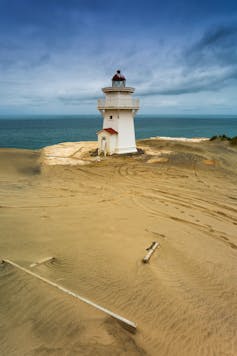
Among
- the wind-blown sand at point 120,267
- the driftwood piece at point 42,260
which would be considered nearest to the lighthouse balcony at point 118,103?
the wind-blown sand at point 120,267

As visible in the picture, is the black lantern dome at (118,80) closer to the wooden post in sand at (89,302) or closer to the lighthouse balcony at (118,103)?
the lighthouse balcony at (118,103)

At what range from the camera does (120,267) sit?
5059mm

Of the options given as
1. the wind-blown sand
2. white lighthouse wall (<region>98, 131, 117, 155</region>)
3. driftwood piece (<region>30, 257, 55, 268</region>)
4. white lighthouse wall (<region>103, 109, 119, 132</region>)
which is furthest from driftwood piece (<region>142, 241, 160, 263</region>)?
white lighthouse wall (<region>103, 109, 119, 132</region>)

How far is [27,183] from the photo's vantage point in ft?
39.4

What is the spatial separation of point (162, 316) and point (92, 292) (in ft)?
3.98

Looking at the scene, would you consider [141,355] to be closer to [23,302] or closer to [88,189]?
[23,302]

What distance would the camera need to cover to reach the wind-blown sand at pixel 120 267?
3.33 meters

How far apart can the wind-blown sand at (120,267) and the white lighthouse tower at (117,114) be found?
Answer: 6.42 meters

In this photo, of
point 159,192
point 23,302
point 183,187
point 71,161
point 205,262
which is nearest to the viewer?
point 23,302

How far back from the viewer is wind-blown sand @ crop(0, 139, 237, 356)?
3330mm

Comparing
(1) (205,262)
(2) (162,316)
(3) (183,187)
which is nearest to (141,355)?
(2) (162,316)

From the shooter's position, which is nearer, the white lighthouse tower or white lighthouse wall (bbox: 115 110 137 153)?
the white lighthouse tower

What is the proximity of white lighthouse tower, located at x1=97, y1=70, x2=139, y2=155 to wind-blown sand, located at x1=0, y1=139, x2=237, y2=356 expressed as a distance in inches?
253

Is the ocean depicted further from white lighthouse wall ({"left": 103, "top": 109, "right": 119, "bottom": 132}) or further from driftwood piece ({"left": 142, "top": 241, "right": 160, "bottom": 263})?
driftwood piece ({"left": 142, "top": 241, "right": 160, "bottom": 263})
